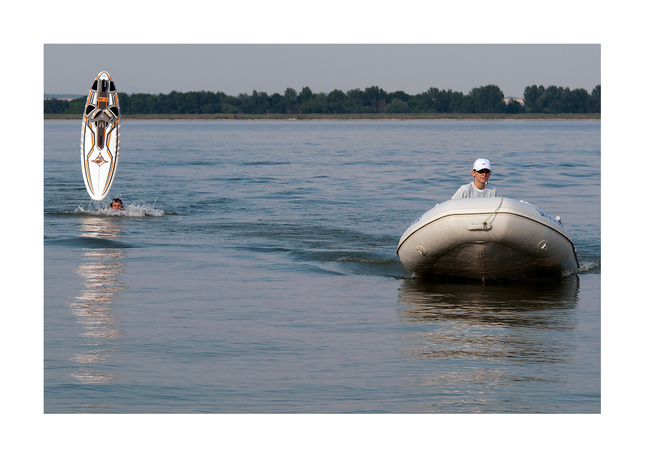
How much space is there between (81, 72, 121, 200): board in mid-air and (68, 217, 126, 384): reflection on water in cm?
469

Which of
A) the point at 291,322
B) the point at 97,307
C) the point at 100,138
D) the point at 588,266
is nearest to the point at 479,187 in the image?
the point at 291,322

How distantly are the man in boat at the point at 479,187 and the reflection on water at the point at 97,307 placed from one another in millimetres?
4140

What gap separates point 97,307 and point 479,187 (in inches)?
175

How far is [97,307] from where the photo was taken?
9.50 m

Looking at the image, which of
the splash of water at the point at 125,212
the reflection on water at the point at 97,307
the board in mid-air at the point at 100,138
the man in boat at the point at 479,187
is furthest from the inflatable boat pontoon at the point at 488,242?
the board in mid-air at the point at 100,138

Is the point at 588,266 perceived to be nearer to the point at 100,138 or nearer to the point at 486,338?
the point at 486,338

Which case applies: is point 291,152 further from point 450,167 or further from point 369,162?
point 450,167

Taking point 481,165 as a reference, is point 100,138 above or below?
above

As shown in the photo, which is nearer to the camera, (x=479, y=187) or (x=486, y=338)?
(x=486, y=338)

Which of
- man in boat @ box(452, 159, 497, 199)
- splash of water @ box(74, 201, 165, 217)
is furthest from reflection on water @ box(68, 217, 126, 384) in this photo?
→ man in boat @ box(452, 159, 497, 199)

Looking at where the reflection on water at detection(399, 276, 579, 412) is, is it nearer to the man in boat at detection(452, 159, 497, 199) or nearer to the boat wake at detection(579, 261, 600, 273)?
the boat wake at detection(579, 261, 600, 273)

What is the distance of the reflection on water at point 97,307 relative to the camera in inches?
281
